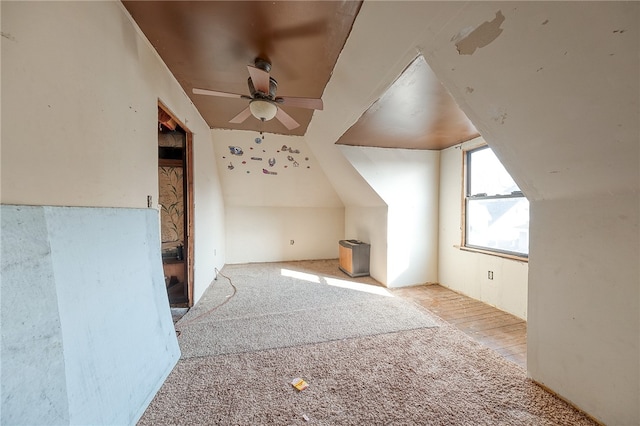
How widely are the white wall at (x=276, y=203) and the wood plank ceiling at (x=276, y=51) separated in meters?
1.23

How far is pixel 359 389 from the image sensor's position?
1.45 meters

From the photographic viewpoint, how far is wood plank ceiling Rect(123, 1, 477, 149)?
1.32 meters

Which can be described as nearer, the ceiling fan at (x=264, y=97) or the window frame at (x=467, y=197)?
the ceiling fan at (x=264, y=97)

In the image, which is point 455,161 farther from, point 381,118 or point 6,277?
point 6,277

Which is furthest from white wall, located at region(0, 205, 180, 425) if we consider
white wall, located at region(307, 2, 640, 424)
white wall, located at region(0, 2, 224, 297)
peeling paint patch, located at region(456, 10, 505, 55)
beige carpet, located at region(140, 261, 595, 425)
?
peeling paint patch, located at region(456, 10, 505, 55)

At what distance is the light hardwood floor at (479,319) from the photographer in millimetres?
1952

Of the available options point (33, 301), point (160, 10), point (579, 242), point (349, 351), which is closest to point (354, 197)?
point (349, 351)

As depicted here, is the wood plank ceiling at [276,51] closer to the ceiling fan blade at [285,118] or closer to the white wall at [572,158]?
the ceiling fan blade at [285,118]

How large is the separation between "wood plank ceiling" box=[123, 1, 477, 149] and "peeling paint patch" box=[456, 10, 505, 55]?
0.34 m

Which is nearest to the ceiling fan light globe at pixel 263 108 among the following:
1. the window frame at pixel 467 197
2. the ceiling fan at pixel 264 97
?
the ceiling fan at pixel 264 97

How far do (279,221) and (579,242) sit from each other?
450cm

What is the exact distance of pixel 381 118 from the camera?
7.45ft

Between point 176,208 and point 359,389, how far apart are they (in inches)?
117

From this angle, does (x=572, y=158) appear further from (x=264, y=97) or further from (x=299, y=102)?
(x=264, y=97)
